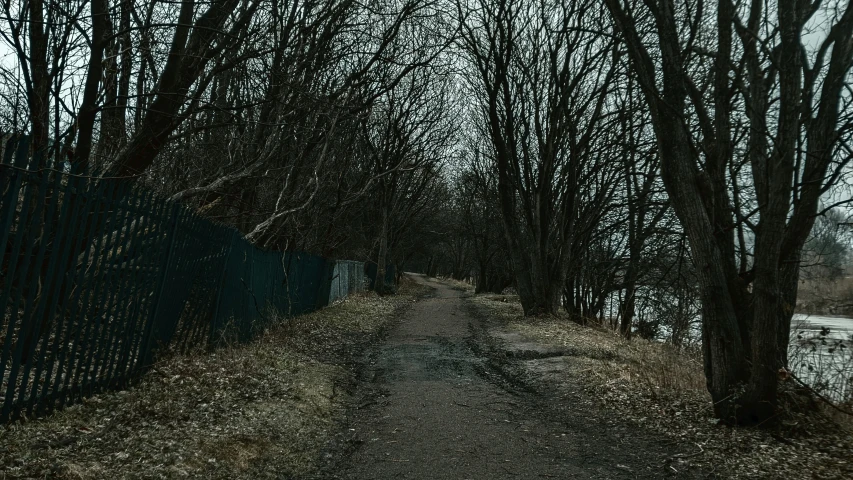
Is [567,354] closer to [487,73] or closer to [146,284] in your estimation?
[146,284]

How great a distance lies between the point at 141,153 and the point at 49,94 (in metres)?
1.08

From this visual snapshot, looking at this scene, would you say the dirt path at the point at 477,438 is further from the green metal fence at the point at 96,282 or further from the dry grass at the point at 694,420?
the green metal fence at the point at 96,282

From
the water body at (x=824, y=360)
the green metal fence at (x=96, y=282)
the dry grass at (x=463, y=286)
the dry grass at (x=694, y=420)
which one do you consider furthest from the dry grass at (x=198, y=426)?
the dry grass at (x=463, y=286)

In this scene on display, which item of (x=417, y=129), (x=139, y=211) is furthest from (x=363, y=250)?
(x=139, y=211)

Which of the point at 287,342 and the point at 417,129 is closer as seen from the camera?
the point at 287,342

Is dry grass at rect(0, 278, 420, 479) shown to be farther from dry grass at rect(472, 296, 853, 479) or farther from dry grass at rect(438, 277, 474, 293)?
dry grass at rect(438, 277, 474, 293)

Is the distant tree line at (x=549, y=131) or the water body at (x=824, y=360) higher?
the distant tree line at (x=549, y=131)

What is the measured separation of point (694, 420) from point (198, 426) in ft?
14.8

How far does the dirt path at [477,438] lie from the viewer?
4977mm

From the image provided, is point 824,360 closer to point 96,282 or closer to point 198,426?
point 198,426

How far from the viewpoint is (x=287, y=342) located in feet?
36.1

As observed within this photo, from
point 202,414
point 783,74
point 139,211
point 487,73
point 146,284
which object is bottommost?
point 202,414

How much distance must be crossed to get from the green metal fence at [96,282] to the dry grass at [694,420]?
15.7 ft

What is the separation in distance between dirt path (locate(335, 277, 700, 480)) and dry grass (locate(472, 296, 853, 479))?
0.41 metres
